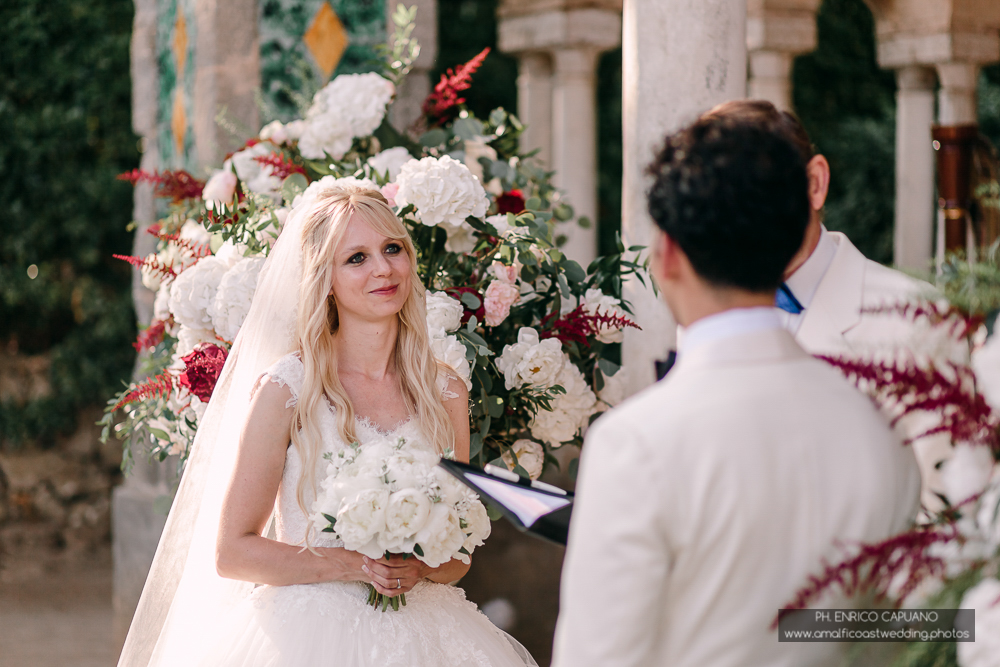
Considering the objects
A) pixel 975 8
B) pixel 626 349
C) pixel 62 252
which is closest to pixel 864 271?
pixel 626 349

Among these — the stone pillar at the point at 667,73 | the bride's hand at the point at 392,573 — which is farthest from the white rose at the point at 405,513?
the stone pillar at the point at 667,73

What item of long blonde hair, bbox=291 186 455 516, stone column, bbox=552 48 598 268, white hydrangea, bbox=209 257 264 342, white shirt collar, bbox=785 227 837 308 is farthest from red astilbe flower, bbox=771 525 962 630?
stone column, bbox=552 48 598 268

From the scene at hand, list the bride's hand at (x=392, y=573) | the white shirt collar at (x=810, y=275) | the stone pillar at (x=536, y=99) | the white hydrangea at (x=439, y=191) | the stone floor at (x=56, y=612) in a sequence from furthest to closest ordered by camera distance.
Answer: the stone pillar at (x=536, y=99), the stone floor at (x=56, y=612), the white hydrangea at (x=439, y=191), the bride's hand at (x=392, y=573), the white shirt collar at (x=810, y=275)

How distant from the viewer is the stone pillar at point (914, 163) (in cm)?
676

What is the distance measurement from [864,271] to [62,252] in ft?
21.8

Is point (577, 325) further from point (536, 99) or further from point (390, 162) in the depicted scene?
point (536, 99)

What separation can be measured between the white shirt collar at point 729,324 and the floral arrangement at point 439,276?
158 cm

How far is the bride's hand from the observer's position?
2.37 meters

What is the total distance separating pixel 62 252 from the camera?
24.2ft

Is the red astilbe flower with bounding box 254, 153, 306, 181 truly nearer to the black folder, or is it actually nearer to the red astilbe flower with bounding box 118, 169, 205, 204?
the red astilbe flower with bounding box 118, 169, 205, 204

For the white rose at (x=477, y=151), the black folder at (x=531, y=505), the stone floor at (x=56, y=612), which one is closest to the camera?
the black folder at (x=531, y=505)

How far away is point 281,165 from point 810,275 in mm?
2051

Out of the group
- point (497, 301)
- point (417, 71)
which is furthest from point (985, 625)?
point (417, 71)

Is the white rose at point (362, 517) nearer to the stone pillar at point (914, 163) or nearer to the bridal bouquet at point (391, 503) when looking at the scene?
the bridal bouquet at point (391, 503)
